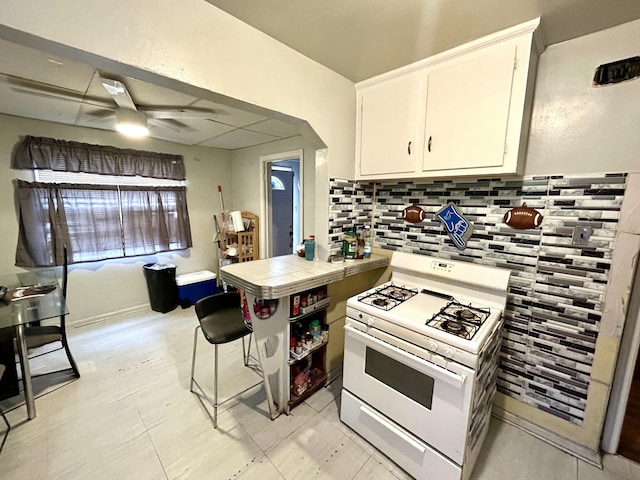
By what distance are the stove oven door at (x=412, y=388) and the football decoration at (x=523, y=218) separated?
37.0 inches

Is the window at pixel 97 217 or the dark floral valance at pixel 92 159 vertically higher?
the dark floral valance at pixel 92 159

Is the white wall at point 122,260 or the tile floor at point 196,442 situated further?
the white wall at point 122,260

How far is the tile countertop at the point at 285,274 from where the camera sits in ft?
4.62

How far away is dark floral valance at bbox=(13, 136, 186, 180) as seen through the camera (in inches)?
98.0

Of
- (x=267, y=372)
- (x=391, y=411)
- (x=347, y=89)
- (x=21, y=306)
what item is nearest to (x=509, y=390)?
(x=391, y=411)

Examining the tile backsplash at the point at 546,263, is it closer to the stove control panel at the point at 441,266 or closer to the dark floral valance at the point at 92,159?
the stove control panel at the point at 441,266

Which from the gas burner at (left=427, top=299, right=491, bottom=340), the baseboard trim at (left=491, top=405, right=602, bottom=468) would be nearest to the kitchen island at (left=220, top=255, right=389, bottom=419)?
the gas burner at (left=427, top=299, right=491, bottom=340)

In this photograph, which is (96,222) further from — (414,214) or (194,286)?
(414,214)

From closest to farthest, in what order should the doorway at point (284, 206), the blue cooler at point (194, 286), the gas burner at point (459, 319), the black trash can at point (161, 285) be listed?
the gas burner at point (459, 319) → the black trash can at point (161, 285) → the blue cooler at point (194, 286) → the doorway at point (284, 206)

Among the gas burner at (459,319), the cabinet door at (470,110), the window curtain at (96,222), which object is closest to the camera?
the gas burner at (459,319)

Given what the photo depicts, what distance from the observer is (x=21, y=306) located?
1.83 metres

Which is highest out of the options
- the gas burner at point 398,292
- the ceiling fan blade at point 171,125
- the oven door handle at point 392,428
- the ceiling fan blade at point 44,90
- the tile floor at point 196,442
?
the ceiling fan blade at point 44,90

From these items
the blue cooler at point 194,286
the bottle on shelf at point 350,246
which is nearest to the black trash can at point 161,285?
the blue cooler at point 194,286

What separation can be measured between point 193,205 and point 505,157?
363 cm
